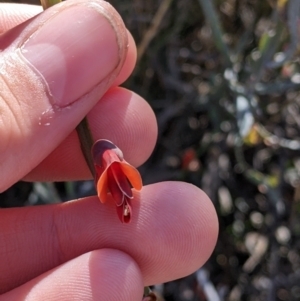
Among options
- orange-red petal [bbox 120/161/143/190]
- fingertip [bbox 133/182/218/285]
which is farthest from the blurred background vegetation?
orange-red petal [bbox 120/161/143/190]

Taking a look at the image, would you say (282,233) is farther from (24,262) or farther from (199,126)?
(24,262)

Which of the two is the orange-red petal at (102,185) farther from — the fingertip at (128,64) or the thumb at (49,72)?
the fingertip at (128,64)

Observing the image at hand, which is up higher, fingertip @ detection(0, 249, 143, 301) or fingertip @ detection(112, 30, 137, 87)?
fingertip @ detection(112, 30, 137, 87)

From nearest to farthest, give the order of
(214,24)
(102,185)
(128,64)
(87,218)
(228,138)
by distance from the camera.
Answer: (102,185), (87,218), (128,64), (214,24), (228,138)

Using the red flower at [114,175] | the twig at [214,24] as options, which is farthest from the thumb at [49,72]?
the twig at [214,24]

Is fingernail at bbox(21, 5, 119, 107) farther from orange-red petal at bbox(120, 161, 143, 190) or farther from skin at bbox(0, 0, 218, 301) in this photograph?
orange-red petal at bbox(120, 161, 143, 190)

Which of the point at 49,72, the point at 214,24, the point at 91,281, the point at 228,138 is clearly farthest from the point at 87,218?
the point at 228,138

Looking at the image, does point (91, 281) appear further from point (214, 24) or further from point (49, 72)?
point (214, 24)

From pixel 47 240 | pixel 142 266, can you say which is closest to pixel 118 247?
pixel 142 266
